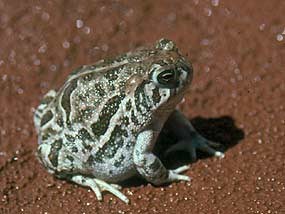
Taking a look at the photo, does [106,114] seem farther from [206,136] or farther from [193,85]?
[193,85]

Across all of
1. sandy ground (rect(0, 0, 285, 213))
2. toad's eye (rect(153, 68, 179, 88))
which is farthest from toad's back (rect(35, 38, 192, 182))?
sandy ground (rect(0, 0, 285, 213))

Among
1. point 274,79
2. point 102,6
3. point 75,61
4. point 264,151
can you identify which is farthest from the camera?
point 102,6

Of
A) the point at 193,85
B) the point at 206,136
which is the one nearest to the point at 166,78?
the point at 206,136

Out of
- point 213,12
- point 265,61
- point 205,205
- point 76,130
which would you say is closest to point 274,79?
point 265,61

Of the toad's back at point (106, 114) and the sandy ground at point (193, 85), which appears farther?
the sandy ground at point (193, 85)

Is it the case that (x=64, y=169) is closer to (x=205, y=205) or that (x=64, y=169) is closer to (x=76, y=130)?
(x=76, y=130)

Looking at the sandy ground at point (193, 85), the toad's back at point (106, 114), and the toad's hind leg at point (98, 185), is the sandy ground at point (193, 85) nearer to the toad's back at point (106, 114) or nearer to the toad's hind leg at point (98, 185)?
the toad's hind leg at point (98, 185)

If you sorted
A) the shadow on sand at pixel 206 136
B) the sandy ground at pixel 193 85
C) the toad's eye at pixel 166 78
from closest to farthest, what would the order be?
the toad's eye at pixel 166 78 < the sandy ground at pixel 193 85 < the shadow on sand at pixel 206 136

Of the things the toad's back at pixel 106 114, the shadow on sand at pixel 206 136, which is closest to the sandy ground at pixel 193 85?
the shadow on sand at pixel 206 136
